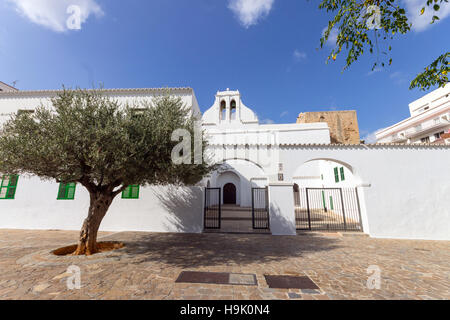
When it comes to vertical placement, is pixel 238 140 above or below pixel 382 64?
above

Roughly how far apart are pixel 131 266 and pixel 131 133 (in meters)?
3.41

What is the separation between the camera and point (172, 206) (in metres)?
9.10

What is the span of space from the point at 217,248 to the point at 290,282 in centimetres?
299

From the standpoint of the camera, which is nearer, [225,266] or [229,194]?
[225,266]

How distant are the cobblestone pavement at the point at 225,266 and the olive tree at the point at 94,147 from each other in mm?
1516

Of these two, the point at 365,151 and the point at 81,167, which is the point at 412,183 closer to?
the point at 365,151

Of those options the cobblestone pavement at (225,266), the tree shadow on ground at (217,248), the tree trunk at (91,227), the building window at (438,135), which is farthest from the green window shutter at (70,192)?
the building window at (438,135)

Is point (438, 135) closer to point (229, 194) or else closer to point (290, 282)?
point (229, 194)

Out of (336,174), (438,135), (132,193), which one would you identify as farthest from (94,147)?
(438,135)

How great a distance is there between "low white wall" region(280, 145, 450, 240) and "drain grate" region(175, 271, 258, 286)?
573 cm

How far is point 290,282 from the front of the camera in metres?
3.94

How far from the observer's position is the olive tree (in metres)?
4.54

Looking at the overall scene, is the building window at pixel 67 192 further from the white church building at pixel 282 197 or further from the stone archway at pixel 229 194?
the stone archway at pixel 229 194

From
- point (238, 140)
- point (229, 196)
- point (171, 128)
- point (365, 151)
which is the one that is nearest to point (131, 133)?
point (171, 128)
